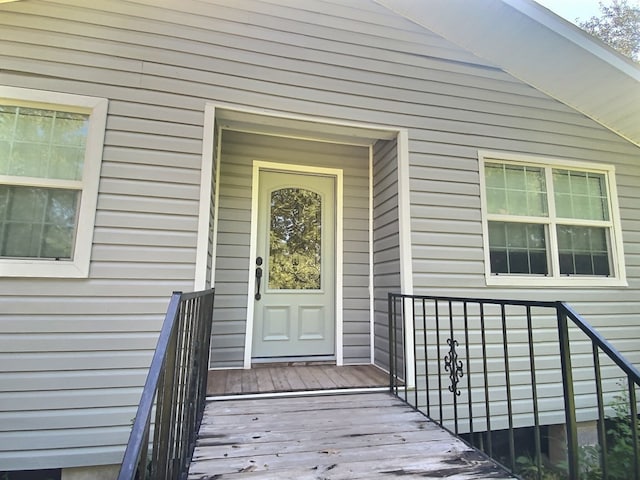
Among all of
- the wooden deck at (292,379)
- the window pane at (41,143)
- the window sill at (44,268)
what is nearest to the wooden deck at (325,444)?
the wooden deck at (292,379)

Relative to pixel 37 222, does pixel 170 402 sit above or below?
below

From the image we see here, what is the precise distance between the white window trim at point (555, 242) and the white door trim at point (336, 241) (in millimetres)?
1386

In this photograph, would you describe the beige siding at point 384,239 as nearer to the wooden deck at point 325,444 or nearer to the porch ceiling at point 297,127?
the porch ceiling at point 297,127

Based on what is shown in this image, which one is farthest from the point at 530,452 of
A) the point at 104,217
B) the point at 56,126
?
the point at 56,126

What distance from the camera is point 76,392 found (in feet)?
7.77

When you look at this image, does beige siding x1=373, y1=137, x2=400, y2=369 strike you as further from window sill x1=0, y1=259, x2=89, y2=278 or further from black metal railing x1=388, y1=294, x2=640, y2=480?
window sill x1=0, y1=259, x2=89, y2=278

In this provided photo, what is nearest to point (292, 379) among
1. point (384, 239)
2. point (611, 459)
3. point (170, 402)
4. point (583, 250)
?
point (384, 239)

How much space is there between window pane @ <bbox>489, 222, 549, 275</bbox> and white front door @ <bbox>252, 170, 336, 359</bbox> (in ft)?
5.19

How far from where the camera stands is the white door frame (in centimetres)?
268

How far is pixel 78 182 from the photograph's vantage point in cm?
249

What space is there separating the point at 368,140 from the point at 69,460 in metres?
Result: 3.46

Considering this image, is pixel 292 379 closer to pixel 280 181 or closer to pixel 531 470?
pixel 280 181

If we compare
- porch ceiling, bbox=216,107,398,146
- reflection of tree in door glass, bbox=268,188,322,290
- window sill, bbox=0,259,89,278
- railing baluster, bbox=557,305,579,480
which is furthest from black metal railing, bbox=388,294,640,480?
window sill, bbox=0,259,89,278

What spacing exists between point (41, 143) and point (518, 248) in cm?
408
